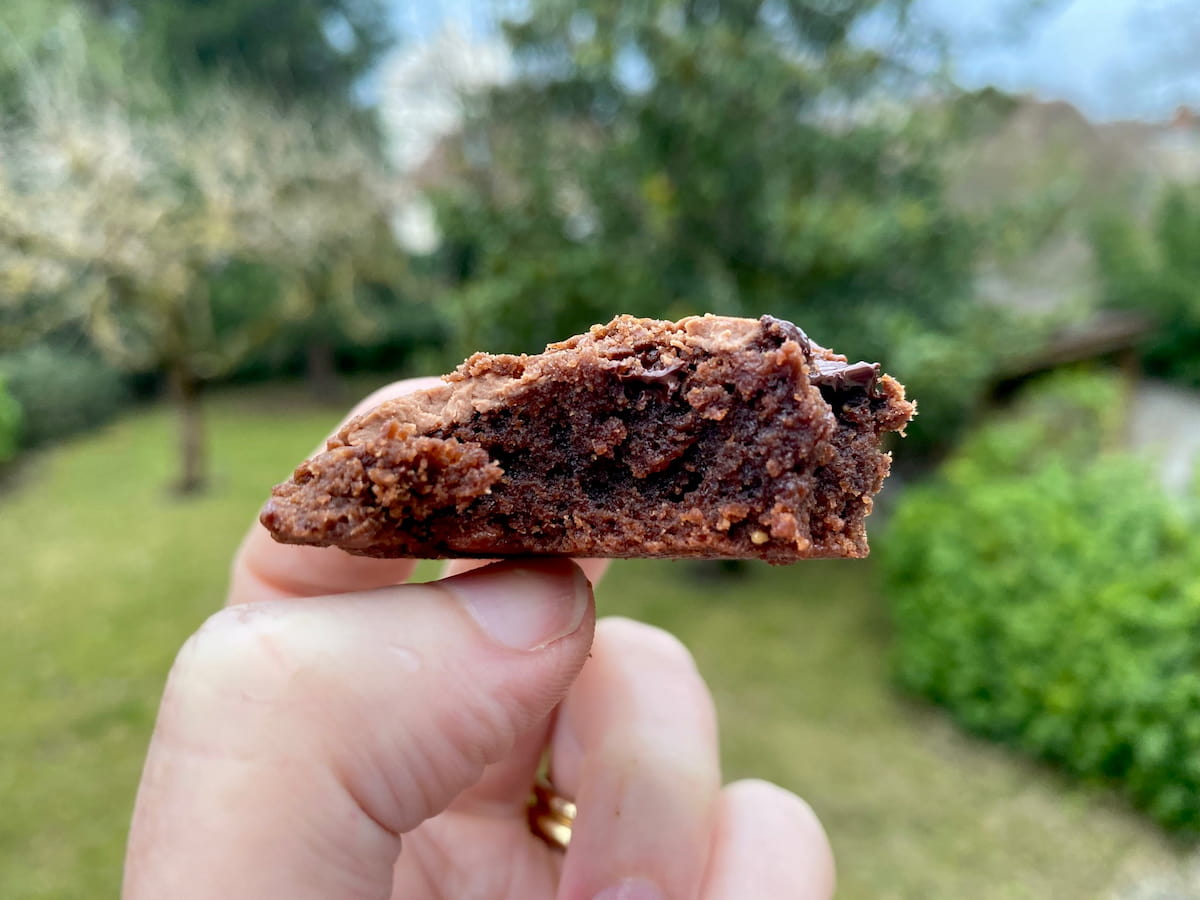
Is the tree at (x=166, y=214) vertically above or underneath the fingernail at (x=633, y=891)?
above

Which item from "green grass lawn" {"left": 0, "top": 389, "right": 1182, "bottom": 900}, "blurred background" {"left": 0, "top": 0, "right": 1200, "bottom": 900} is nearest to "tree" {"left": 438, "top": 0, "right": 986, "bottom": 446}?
"blurred background" {"left": 0, "top": 0, "right": 1200, "bottom": 900}

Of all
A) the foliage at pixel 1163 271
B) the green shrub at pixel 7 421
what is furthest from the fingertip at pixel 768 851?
the foliage at pixel 1163 271

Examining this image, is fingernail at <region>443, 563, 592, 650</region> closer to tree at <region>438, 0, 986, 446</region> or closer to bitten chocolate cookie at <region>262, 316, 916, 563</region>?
bitten chocolate cookie at <region>262, 316, 916, 563</region>

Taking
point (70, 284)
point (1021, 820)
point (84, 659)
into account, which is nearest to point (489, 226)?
point (70, 284)

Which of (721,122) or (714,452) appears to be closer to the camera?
(714,452)

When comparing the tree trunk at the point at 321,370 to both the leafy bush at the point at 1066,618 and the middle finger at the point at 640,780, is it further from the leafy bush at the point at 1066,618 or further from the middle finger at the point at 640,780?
the middle finger at the point at 640,780

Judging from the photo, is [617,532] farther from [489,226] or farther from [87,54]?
[87,54]

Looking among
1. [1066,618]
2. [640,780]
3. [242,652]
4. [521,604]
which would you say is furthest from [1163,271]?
[242,652]
